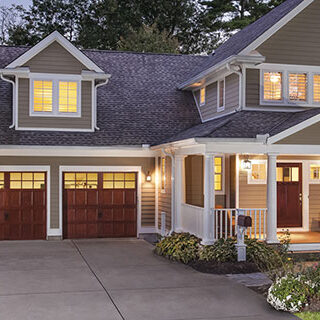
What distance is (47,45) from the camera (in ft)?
55.2

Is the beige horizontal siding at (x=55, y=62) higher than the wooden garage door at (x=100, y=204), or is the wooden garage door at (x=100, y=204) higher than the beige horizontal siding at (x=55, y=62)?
the beige horizontal siding at (x=55, y=62)

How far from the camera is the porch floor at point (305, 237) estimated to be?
14.2 m

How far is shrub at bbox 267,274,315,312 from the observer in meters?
8.24

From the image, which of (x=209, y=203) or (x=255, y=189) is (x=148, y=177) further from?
(x=209, y=203)

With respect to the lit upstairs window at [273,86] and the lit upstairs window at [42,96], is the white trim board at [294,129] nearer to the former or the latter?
the lit upstairs window at [273,86]

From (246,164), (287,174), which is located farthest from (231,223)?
(287,174)

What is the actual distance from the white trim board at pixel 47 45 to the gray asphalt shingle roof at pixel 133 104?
5.43ft

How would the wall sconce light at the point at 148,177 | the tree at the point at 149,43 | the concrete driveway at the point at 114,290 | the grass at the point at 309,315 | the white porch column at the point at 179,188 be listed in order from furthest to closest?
1. the tree at the point at 149,43
2. the wall sconce light at the point at 148,177
3. the white porch column at the point at 179,188
4. the concrete driveway at the point at 114,290
5. the grass at the point at 309,315

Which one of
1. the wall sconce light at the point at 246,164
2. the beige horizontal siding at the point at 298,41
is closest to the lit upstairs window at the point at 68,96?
the wall sconce light at the point at 246,164

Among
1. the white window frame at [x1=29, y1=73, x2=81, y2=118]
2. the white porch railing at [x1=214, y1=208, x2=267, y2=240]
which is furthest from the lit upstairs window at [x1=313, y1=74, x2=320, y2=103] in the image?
the white window frame at [x1=29, y1=73, x2=81, y2=118]

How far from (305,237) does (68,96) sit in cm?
852

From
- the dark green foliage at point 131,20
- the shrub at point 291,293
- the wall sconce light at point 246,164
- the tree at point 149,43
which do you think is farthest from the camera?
the dark green foliage at point 131,20

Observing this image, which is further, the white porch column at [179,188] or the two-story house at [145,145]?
the white porch column at [179,188]

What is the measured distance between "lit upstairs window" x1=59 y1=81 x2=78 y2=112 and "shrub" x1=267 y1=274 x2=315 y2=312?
10319 mm
